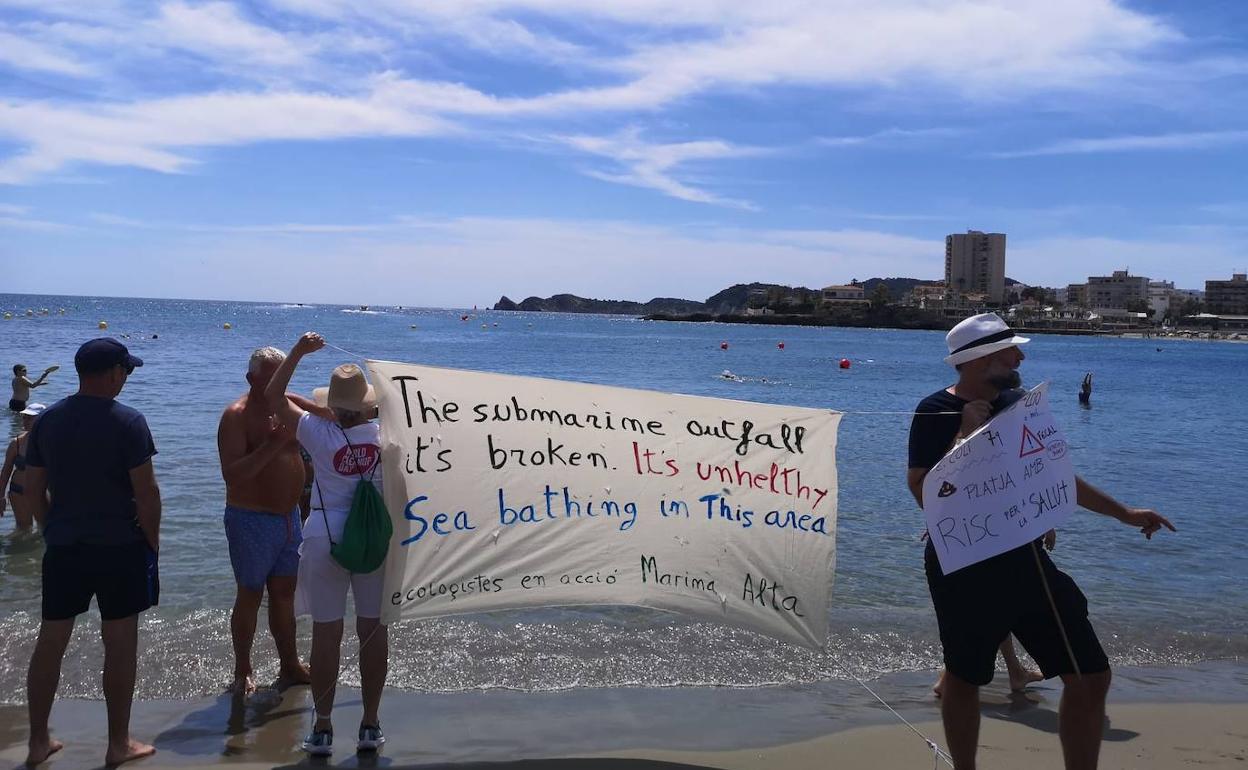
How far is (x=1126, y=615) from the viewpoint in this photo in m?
8.25

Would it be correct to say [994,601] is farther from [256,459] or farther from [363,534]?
[256,459]

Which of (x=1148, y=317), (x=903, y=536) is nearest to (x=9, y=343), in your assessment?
(x=903, y=536)

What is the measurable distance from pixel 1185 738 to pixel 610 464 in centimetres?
351

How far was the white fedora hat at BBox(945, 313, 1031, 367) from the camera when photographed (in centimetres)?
394

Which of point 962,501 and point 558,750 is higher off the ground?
point 962,501

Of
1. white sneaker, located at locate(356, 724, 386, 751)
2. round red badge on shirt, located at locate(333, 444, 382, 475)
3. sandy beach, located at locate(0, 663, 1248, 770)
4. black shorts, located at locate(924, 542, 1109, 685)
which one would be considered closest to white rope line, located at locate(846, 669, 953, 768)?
sandy beach, located at locate(0, 663, 1248, 770)

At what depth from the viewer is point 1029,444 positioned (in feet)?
13.1

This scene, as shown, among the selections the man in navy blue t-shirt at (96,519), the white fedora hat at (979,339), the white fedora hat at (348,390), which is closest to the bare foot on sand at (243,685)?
the man in navy blue t-shirt at (96,519)

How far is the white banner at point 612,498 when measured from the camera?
466cm

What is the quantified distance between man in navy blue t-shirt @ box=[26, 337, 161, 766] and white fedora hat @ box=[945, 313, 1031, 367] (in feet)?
11.3

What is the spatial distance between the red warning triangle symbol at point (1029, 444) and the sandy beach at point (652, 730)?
180 cm

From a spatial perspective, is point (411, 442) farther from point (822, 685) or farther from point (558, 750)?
point (822, 685)

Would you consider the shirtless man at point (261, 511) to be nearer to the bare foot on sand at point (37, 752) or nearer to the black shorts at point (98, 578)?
the black shorts at point (98, 578)

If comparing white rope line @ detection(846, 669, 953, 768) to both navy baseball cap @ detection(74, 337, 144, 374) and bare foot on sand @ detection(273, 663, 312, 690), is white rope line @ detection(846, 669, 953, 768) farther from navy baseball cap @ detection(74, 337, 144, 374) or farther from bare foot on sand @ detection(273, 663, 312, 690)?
navy baseball cap @ detection(74, 337, 144, 374)
